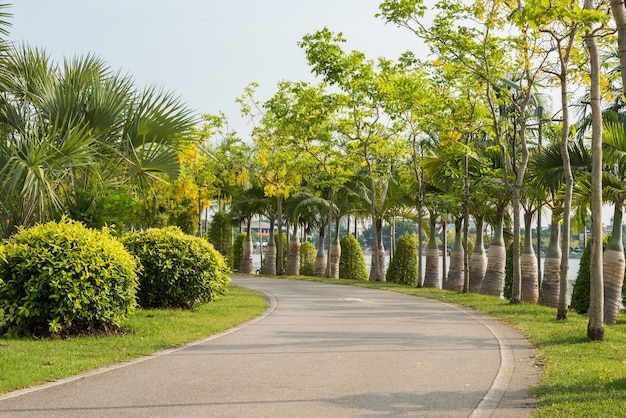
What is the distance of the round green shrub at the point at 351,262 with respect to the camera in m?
40.6

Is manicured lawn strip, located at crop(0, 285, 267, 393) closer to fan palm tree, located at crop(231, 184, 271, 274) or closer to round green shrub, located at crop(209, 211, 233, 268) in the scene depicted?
fan palm tree, located at crop(231, 184, 271, 274)

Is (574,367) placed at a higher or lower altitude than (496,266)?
lower

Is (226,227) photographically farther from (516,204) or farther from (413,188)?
(516,204)

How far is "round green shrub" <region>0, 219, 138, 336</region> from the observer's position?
10617 millimetres

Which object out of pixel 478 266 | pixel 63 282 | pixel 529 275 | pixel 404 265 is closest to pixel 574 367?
pixel 63 282

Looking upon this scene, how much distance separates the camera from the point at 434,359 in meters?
9.84

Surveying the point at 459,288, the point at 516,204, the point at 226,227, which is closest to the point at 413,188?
the point at 459,288

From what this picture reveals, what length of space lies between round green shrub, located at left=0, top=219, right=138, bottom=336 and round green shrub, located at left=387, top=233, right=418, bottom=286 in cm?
2576

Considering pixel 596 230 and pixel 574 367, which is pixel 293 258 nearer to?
pixel 596 230

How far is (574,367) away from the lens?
900 cm

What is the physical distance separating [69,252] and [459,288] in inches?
852

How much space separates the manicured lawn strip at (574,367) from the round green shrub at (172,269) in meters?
6.20

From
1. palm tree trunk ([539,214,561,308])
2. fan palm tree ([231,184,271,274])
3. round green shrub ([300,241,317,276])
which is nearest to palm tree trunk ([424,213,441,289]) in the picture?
palm tree trunk ([539,214,561,308])

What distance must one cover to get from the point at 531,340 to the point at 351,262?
94.7 feet
